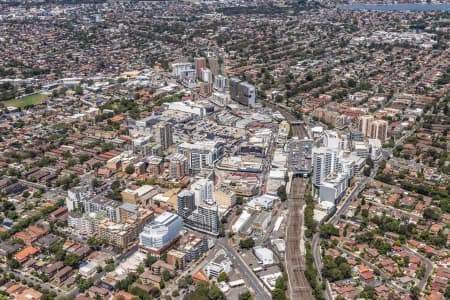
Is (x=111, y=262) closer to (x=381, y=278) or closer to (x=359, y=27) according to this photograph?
(x=381, y=278)

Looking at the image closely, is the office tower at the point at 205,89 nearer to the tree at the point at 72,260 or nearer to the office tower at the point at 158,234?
the office tower at the point at 158,234

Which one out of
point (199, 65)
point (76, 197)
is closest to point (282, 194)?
point (76, 197)

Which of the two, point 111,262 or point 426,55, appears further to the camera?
point 426,55

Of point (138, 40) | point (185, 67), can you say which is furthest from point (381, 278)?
point (138, 40)

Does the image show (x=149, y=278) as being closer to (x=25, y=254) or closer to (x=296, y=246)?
(x=25, y=254)

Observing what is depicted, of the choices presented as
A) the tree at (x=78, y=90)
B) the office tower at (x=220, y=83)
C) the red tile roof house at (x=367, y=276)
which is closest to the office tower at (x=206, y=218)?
the red tile roof house at (x=367, y=276)
